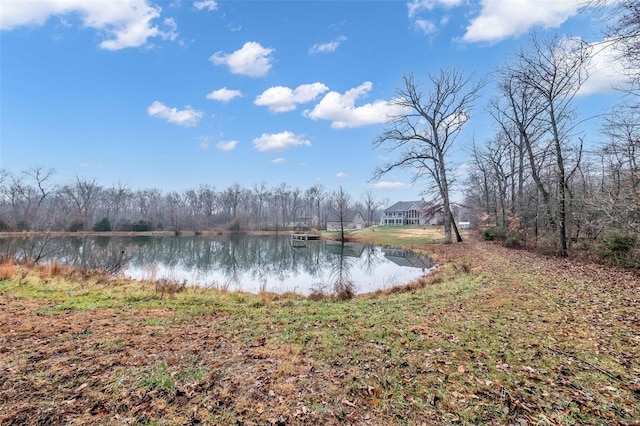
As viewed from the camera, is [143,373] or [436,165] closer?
[143,373]

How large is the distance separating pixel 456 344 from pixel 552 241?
1299cm

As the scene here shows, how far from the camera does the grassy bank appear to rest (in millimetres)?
2660

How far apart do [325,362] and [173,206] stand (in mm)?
61046

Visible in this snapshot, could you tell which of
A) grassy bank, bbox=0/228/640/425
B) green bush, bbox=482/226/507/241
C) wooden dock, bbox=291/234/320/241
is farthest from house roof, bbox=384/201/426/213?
grassy bank, bbox=0/228/640/425

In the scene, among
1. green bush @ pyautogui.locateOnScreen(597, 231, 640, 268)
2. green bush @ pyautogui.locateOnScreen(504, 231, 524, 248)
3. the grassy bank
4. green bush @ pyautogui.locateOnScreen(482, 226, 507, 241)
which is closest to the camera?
the grassy bank

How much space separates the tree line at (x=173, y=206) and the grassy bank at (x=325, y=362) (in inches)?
1273

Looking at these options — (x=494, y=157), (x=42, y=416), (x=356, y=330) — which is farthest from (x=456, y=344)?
(x=494, y=157)

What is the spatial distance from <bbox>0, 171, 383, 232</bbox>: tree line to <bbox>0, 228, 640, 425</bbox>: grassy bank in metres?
32.3

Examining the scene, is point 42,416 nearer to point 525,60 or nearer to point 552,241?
point 552,241

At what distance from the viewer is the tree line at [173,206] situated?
1698 inches

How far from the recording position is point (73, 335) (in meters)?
4.18

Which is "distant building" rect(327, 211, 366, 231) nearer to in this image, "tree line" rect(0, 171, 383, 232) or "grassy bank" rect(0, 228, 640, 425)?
"tree line" rect(0, 171, 383, 232)

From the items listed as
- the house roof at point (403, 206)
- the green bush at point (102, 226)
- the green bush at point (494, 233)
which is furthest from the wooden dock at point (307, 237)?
the house roof at point (403, 206)

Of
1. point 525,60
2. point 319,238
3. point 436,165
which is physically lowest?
point 319,238
